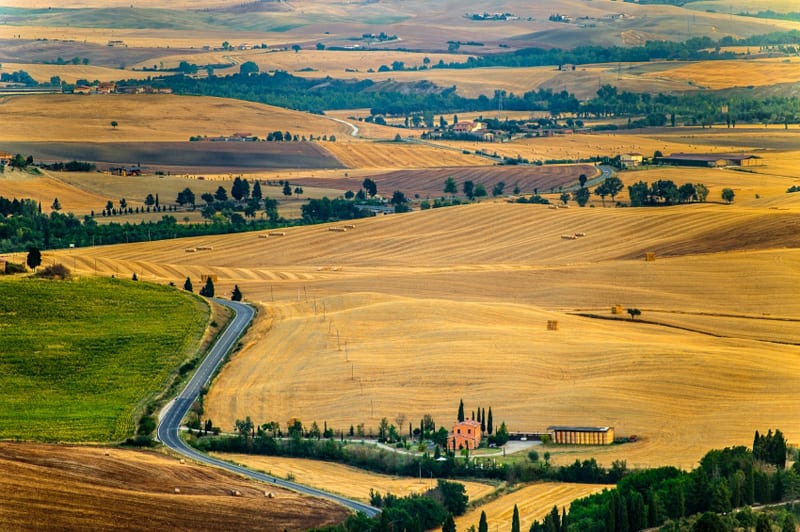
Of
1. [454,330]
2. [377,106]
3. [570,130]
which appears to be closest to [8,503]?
[454,330]

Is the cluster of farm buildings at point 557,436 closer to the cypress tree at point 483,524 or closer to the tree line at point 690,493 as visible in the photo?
the tree line at point 690,493

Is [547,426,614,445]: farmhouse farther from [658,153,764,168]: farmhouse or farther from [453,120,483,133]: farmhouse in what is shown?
[453,120,483,133]: farmhouse

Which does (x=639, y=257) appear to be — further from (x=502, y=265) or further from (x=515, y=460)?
(x=515, y=460)

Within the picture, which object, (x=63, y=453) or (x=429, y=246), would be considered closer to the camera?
(x=63, y=453)

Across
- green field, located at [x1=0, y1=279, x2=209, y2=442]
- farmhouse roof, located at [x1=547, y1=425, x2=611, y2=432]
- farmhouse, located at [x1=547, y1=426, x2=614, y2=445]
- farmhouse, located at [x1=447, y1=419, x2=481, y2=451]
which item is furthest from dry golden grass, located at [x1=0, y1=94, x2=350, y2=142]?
farmhouse, located at [x1=547, y1=426, x2=614, y2=445]

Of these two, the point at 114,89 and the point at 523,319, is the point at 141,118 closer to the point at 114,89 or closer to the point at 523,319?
the point at 114,89

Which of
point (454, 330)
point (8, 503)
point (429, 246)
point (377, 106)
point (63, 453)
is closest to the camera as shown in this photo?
point (8, 503)

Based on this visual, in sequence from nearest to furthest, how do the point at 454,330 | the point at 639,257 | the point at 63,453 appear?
1. the point at 63,453
2. the point at 454,330
3. the point at 639,257
